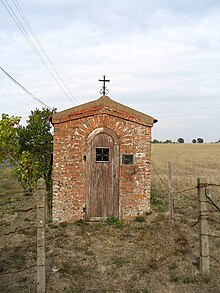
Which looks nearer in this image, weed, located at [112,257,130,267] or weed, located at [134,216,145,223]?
weed, located at [112,257,130,267]

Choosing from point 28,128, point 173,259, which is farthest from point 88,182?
point 173,259

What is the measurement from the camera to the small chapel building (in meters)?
9.33

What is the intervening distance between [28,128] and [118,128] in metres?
3.03

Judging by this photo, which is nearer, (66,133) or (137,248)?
(137,248)

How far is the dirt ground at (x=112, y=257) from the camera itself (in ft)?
17.2

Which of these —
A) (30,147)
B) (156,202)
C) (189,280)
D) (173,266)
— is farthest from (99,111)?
(189,280)

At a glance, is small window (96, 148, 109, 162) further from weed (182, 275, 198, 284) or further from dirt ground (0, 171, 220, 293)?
weed (182, 275, 198, 284)

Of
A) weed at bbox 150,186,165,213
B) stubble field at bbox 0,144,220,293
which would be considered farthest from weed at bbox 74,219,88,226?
weed at bbox 150,186,165,213

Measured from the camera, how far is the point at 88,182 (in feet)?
30.8

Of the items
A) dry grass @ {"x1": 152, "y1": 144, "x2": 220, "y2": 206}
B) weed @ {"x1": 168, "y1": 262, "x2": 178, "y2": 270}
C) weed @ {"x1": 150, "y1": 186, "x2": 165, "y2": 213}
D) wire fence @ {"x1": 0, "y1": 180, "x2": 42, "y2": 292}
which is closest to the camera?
wire fence @ {"x1": 0, "y1": 180, "x2": 42, "y2": 292}

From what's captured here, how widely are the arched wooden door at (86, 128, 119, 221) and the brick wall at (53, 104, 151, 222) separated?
16cm

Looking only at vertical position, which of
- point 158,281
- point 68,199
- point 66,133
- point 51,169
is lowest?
point 158,281

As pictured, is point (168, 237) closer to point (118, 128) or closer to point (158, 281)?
point (158, 281)

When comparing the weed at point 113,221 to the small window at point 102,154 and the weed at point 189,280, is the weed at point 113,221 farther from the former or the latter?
the weed at point 189,280
